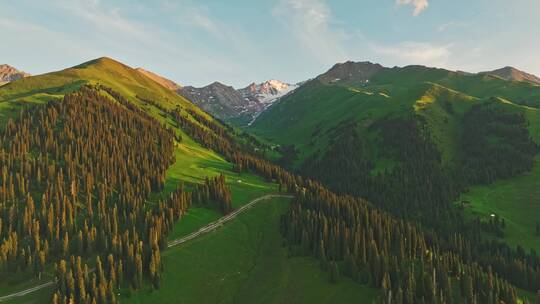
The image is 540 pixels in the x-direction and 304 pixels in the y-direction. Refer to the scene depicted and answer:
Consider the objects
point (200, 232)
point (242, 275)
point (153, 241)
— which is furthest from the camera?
point (200, 232)

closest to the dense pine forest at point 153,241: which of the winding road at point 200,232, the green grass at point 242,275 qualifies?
the green grass at point 242,275

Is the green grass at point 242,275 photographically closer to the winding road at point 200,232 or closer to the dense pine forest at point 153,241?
the winding road at point 200,232

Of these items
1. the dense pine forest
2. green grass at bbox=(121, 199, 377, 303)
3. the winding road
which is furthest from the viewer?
green grass at bbox=(121, 199, 377, 303)

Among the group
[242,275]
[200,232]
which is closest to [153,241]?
[200,232]

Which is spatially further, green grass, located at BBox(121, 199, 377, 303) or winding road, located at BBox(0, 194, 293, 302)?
green grass, located at BBox(121, 199, 377, 303)

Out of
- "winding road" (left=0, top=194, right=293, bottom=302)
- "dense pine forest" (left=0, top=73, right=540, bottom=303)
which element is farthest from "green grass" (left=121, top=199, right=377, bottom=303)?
"dense pine forest" (left=0, top=73, right=540, bottom=303)

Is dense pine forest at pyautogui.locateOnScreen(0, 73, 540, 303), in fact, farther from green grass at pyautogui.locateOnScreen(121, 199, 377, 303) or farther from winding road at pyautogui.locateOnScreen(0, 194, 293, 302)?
winding road at pyautogui.locateOnScreen(0, 194, 293, 302)

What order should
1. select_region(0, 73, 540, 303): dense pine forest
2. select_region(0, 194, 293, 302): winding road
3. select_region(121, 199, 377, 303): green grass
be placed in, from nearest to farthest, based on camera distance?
select_region(0, 73, 540, 303): dense pine forest, select_region(0, 194, 293, 302): winding road, select_region(121, 199, 377, 303): green grass

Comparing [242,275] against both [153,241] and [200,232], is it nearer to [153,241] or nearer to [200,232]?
[200,232]

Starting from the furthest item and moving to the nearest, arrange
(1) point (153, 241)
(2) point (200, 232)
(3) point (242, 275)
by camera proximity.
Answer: (2) point (200, 232), (1) point (153, 241), (3) point (242, 275)
